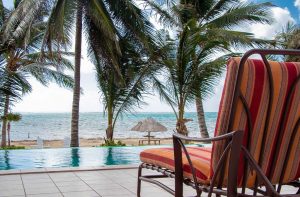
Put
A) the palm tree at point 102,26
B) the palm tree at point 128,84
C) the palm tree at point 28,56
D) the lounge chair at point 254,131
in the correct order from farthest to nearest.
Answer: the palm tree at point 28,56 → the palm tree at point 128,84 → the palm tree at point 102,26 → the lounge chair at point 254,131

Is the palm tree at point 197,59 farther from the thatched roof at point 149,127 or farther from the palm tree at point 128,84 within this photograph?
the thatched roof at point 149,127

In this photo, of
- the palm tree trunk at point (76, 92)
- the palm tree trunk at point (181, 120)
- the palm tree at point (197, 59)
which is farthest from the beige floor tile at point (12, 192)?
the palm tree trunk at point (76, 92)

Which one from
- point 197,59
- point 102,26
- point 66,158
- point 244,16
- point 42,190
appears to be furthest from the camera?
point 244,16

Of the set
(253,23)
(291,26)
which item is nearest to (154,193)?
(253,23)

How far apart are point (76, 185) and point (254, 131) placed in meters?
2.83

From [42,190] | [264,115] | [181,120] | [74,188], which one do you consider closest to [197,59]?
[181,120]

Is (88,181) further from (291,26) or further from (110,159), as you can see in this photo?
(291,26)

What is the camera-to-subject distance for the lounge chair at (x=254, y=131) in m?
1.80

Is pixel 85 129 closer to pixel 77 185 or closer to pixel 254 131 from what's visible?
pixel 77 185

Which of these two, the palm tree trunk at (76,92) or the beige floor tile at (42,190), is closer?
the beige floor tile at (42,190)

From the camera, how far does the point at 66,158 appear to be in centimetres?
846

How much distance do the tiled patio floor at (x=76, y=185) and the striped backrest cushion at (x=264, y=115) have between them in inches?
80.5

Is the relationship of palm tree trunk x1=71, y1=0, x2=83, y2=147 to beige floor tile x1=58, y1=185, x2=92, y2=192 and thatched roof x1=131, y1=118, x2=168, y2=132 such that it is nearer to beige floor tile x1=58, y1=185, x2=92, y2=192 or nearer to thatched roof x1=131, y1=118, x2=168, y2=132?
thatched roof x1=131, y1=118, x2=168, y2=132

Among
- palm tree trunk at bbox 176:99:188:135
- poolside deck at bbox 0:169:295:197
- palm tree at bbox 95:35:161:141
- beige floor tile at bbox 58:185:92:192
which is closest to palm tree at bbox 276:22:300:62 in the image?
palm tree at bbox 95:35:161:141
